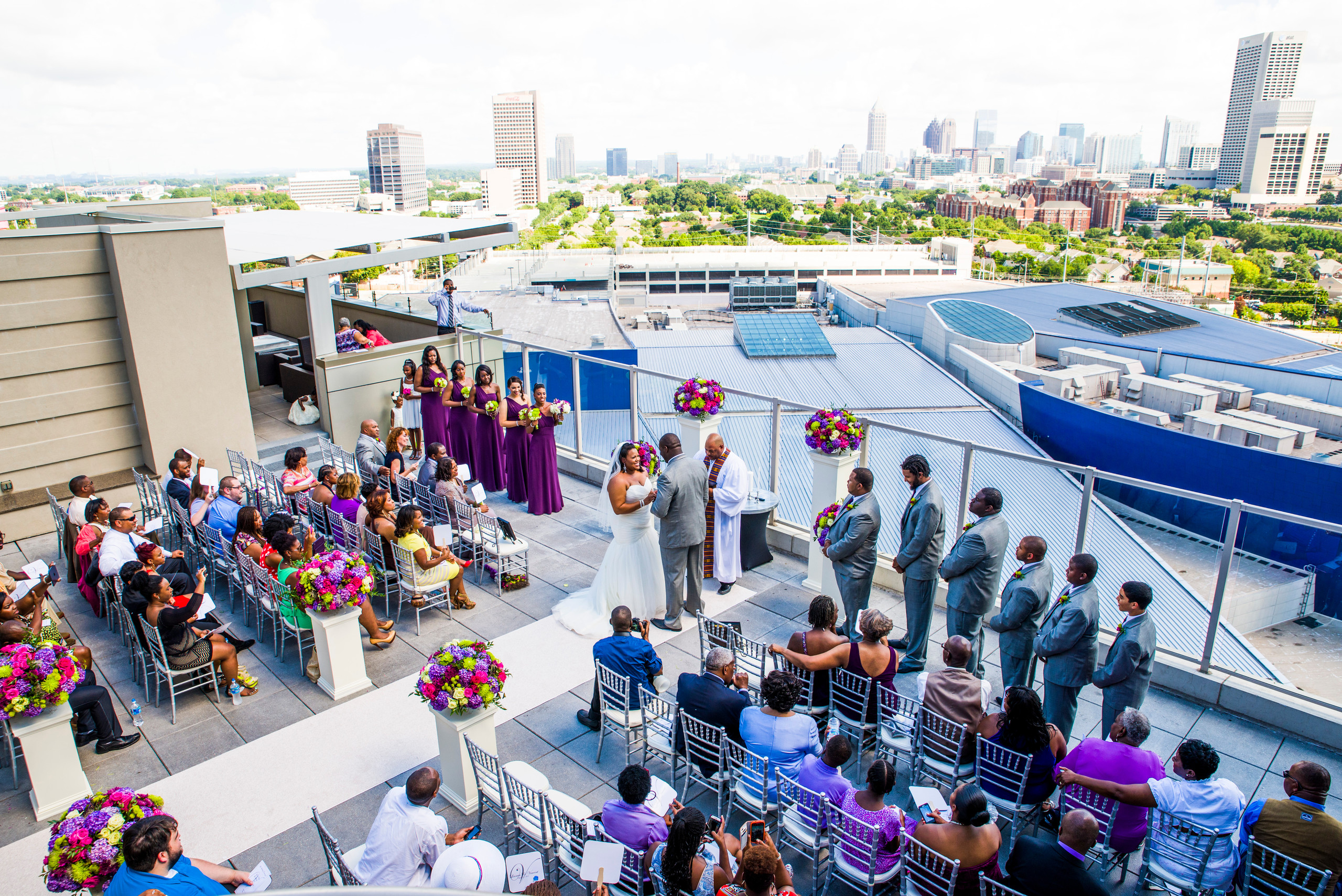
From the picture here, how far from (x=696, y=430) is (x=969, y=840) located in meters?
5.98

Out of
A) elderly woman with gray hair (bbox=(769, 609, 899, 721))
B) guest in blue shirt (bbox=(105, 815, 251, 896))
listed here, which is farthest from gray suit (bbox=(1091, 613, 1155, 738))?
guest in blue shirt (bbox=(105, 815, 251, 896))

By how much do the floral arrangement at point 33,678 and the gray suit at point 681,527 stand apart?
459 cm

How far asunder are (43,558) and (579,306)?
32500mm

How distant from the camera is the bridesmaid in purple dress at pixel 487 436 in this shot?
1099 centimetres

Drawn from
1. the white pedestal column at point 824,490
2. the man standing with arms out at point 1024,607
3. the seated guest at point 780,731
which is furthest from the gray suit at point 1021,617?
the white pedestal column at point 824,490

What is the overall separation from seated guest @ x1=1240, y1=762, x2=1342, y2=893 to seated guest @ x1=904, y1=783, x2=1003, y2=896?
1.36m

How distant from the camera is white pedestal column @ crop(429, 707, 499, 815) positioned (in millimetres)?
5270

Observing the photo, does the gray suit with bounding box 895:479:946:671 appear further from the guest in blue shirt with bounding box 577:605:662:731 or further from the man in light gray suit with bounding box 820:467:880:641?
the guest in blue shirt with bounding box 577:605:662:731

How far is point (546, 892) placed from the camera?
12.6ft

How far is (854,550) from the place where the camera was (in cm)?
698

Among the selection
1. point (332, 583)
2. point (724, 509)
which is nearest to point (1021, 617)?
point (724, 509)

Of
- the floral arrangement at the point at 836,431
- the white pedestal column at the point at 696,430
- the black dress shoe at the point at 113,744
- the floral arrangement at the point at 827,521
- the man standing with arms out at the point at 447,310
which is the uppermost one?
the man standing with arms out at the point at 447,310

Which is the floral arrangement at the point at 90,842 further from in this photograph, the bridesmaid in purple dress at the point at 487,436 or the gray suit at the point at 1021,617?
the bridesmaid in purple dress at the point at 487,436

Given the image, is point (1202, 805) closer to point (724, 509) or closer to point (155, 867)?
point (724, 509)
